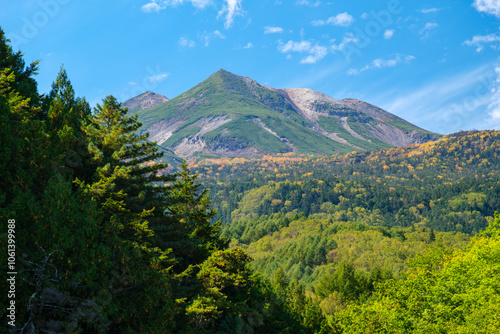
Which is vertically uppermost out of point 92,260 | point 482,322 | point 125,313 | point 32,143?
point 32,143

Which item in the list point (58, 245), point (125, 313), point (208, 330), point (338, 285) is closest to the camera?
point (58, 245)

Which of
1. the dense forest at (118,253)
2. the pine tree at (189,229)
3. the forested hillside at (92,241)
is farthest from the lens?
the pine tree at (189,229)

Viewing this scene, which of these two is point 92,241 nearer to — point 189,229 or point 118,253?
point 118,253

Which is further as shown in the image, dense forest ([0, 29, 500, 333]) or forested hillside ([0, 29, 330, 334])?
dense forest ([0, 29, 500, 333])

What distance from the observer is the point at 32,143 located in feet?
55.2

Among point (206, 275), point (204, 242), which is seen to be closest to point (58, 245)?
point (206, 275)

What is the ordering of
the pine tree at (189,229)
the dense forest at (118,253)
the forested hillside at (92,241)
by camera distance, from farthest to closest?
the pine tree at (189,229) < the dense forest at (118,253) < the forested hillside at (92,241)

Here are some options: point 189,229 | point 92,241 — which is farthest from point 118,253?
point 189,229

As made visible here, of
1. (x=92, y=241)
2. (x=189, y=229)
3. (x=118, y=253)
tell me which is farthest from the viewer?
(x=189, y=229)

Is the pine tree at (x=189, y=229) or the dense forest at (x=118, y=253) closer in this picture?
the dense forest at (x=118, y=253)

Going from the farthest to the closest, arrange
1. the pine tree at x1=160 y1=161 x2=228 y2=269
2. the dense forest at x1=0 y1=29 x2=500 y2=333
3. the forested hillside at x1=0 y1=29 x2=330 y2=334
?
the pine tree at x1=160 y1=161 x2=228 y2=269 < the dense forest at x1=0 y1=29 x2=500 y2=333 < the forested hillside at x1=0 y1=29 x2=330 y2=334

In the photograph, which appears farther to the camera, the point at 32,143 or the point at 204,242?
the point at 204,242

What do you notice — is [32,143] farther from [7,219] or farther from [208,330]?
[208,330]

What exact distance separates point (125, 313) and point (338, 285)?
60.2 meters
